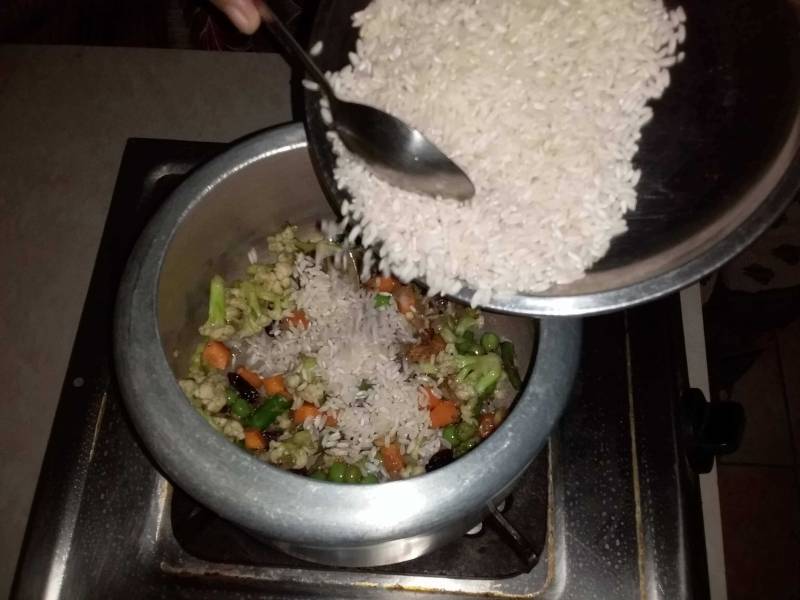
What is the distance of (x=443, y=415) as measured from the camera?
1.09 meters

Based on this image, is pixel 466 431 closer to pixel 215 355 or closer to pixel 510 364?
pixel 510 364

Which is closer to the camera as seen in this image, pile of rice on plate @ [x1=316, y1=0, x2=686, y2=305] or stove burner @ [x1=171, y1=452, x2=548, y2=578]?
pile of rice on plate @ [x1=316, y1=0, x2=686, y2=305]

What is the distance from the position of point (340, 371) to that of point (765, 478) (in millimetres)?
1663

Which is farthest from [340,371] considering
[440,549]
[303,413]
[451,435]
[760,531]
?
[760,531]

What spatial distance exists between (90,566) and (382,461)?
0.48m

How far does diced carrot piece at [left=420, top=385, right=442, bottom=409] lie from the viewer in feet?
3.60

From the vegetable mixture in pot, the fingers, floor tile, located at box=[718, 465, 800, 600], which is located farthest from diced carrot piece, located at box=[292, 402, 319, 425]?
floor tile, located at box=[718, 465, 800, 600]

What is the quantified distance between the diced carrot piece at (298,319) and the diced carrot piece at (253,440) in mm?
198

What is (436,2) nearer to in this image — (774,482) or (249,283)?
(249,283)

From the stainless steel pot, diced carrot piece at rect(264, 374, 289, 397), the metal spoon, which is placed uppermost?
the metal spoon

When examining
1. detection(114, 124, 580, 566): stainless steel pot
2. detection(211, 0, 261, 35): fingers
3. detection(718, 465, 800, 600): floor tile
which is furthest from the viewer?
detection(718, 465, 800, 600): floor tile

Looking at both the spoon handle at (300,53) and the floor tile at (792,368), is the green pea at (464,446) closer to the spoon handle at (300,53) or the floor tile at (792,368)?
the spoon handle at (300,53)

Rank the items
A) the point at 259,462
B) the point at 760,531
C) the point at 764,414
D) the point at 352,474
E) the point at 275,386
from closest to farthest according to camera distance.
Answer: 1. the point at 259,462
2. the point at 352,474
3. the point at 275,386
4. the point at 760,531
5. the point at 764,414

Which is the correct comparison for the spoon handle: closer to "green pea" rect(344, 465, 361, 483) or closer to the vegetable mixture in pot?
the vegetable mixture in pot
